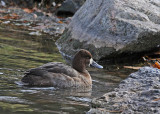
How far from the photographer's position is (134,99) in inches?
243

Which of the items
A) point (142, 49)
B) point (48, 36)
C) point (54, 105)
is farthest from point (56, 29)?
point (54, 105)

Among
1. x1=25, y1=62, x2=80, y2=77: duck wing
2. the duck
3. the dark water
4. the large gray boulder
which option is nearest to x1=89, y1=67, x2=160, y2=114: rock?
the dark water

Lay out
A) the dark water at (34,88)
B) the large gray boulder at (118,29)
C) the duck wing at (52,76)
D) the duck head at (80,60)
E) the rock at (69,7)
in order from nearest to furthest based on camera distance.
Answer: the dark water at (34,88)
the duck wing at (52,76)
the duck head at (80,60)
the large gray boulder at (118,29)
the rock at (69,7)

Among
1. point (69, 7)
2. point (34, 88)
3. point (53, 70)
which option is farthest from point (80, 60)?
point (69, 7)

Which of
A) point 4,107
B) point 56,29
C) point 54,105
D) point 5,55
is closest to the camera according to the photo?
point 4,107

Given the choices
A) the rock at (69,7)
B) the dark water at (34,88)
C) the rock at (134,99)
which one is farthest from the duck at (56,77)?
the rock at (69,7)

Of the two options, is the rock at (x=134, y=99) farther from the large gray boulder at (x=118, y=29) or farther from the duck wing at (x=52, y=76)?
the large gray boulder at (x=118, y=29)

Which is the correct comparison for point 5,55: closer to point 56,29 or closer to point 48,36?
point 48,36

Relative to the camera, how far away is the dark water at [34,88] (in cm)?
602

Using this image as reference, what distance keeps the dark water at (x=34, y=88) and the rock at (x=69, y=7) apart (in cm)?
619

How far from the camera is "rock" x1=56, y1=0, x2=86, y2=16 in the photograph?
1959cm

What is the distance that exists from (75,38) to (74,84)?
146 inches

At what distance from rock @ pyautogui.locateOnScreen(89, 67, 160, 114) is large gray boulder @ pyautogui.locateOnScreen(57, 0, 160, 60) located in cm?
341

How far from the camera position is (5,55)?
10141 millimetres
